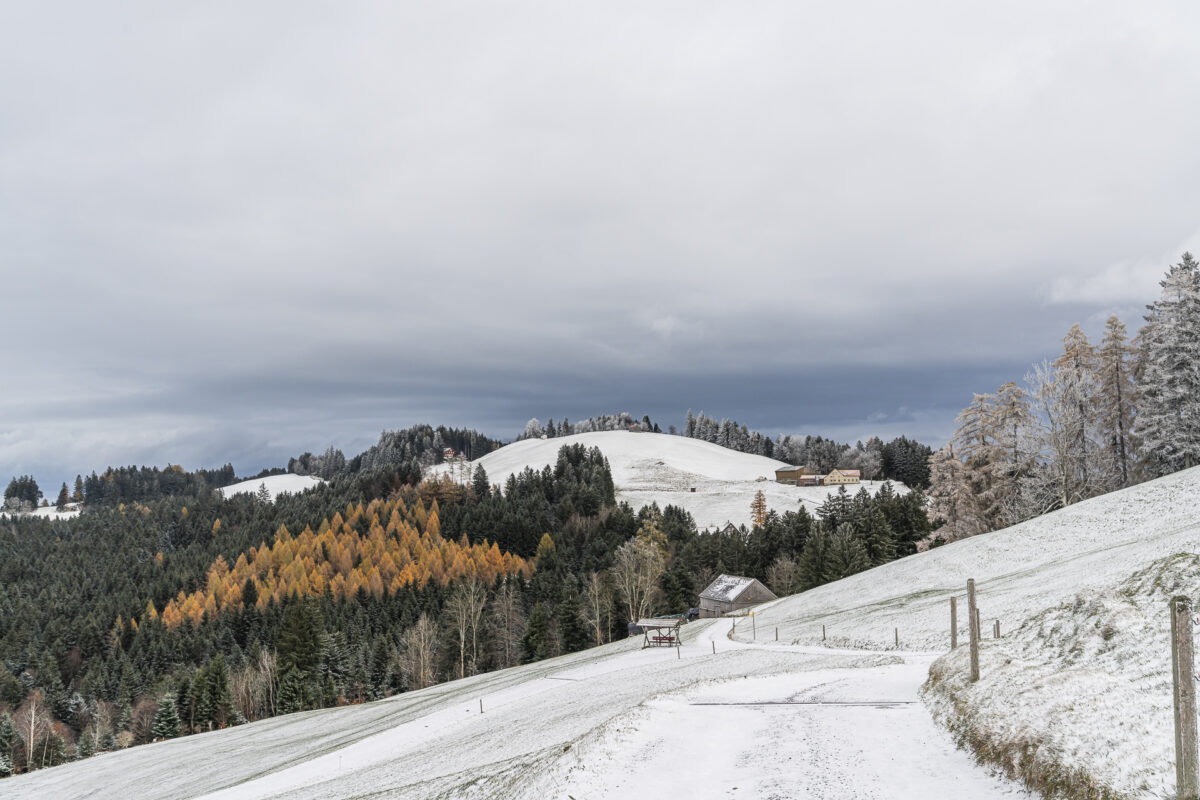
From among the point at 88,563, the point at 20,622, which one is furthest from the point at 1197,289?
the point at 88,563

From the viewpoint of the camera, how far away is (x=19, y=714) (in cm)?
9256

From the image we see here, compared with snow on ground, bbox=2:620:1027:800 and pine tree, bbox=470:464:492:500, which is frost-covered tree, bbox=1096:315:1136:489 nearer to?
snow on ground, bbox=2:620:1027:800

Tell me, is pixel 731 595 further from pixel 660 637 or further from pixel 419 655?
pixel 419 655

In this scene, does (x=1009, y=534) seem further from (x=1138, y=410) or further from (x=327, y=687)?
(x=327, y=687)

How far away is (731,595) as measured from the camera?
8656 centimetres

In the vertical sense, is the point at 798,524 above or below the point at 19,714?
above

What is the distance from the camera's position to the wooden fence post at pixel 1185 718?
10.6 metres

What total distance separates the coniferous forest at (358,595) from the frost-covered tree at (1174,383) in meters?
33.0

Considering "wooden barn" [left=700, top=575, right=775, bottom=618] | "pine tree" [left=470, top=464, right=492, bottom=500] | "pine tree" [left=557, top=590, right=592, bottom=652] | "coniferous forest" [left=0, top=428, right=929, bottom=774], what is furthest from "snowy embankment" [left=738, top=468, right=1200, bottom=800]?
"pine tree" [left=470, top=464, right=492, bottom=500]

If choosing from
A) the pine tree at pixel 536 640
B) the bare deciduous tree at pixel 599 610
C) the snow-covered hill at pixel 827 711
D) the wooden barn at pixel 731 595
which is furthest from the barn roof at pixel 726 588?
the snow-covered hill at pixel 827 711

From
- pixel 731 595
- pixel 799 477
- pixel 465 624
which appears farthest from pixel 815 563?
pixel 799 477

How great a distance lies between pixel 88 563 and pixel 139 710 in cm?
11204

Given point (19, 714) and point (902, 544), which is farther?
point (902, 544)

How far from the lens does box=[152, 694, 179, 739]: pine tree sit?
78625mm
